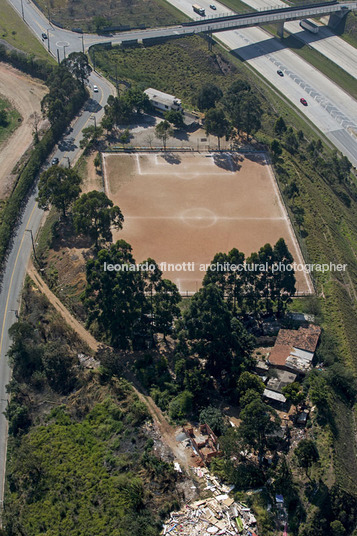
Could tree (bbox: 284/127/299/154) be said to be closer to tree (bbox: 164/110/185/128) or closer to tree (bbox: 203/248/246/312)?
tree (bbox: 164/110/185/128)

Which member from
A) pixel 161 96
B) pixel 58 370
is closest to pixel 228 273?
pixel 58 370

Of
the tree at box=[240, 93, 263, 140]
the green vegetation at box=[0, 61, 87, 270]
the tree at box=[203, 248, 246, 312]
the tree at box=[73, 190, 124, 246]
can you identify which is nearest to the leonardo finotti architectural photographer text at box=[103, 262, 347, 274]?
the tree at box=[203, 248, 246, 312]

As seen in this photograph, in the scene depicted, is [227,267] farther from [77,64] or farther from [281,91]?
[281,91]

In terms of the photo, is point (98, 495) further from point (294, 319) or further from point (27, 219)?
point (27, 219)

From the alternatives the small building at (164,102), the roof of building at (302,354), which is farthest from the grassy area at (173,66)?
the roof of building at (302,354)

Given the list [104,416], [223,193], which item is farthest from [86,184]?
[104,416]

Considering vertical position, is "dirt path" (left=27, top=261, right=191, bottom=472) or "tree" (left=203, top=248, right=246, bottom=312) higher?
"tree" (left=203, top=248, right=246, bottom=312)
